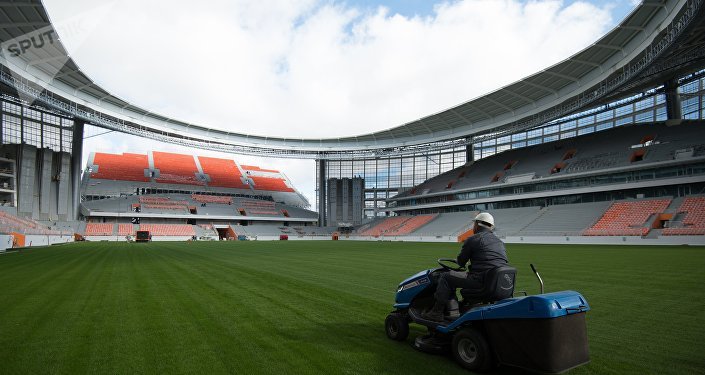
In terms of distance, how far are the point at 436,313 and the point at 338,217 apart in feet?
252

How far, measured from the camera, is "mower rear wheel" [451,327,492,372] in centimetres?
387

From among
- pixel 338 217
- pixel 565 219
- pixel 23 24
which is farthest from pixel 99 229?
pixel 565 219

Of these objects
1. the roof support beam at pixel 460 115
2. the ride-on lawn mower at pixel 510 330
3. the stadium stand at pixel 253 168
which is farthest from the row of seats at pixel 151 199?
the ride-on lawn mower at pixel 510 330

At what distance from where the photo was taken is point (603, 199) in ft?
127

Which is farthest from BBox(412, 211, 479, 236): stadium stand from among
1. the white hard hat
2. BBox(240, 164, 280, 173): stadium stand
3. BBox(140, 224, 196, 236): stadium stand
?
BBox(240, 164, 280, 173): stadium stand

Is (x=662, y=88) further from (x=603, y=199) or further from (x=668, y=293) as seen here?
(x=668, y=293)

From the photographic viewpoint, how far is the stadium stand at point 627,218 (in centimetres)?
Answer: 3108

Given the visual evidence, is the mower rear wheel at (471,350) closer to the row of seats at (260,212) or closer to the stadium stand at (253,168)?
the row of seats at (260,212)

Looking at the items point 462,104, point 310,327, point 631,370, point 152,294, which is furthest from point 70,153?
point 631,370

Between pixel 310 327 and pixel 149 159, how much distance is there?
81735mm

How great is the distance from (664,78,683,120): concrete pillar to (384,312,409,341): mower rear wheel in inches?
1798

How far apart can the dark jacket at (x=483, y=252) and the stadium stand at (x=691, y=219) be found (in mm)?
31599

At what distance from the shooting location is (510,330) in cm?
371

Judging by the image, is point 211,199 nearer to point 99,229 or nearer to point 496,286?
point 99,229
